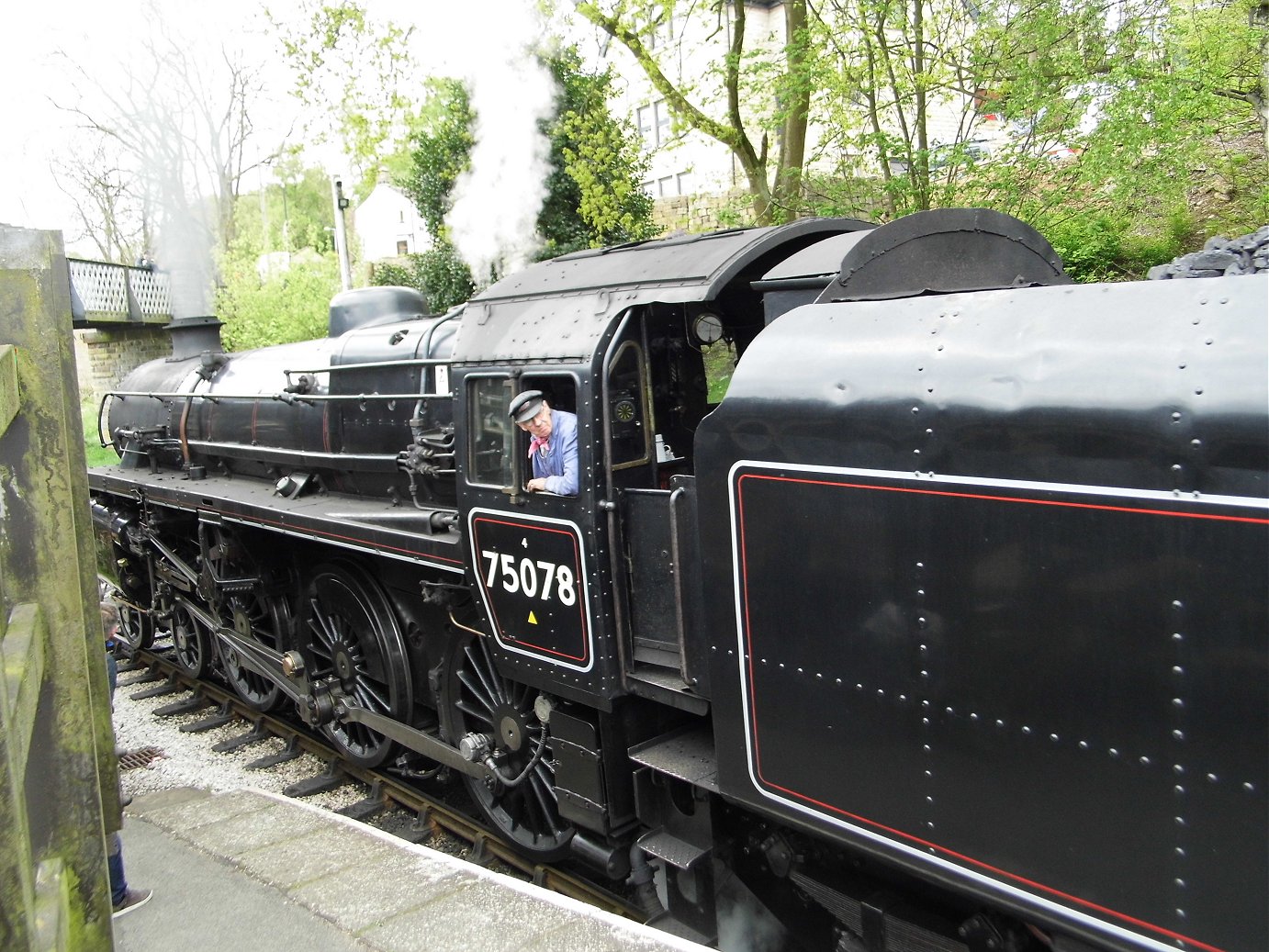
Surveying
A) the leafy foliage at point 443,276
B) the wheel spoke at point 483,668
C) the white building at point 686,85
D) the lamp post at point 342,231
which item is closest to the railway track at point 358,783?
the wheel spoke at point 483,668

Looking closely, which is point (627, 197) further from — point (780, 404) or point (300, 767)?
point (780, 404)

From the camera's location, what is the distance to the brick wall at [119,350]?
22.6m

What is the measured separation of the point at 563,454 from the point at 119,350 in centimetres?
2227

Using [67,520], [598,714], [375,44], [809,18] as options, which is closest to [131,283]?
[375,44]

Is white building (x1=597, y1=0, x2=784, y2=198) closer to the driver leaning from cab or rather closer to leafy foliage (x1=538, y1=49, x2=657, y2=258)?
leafy foliage (x1=538, y1=49, x2=657, y2=258)

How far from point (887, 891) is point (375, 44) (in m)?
10.8

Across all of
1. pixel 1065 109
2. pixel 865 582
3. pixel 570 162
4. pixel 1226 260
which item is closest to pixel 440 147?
pixel 570 162

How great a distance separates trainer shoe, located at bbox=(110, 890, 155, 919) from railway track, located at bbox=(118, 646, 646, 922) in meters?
1.77

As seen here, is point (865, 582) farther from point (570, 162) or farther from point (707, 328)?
point (570, 162)

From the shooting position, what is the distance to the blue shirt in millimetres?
3770

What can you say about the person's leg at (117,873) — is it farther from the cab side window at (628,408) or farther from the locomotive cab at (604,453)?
the cab side window at (628,408)

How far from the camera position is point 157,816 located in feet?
14.2

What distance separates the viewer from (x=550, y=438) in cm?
387

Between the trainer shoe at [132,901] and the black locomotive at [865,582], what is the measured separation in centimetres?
156
